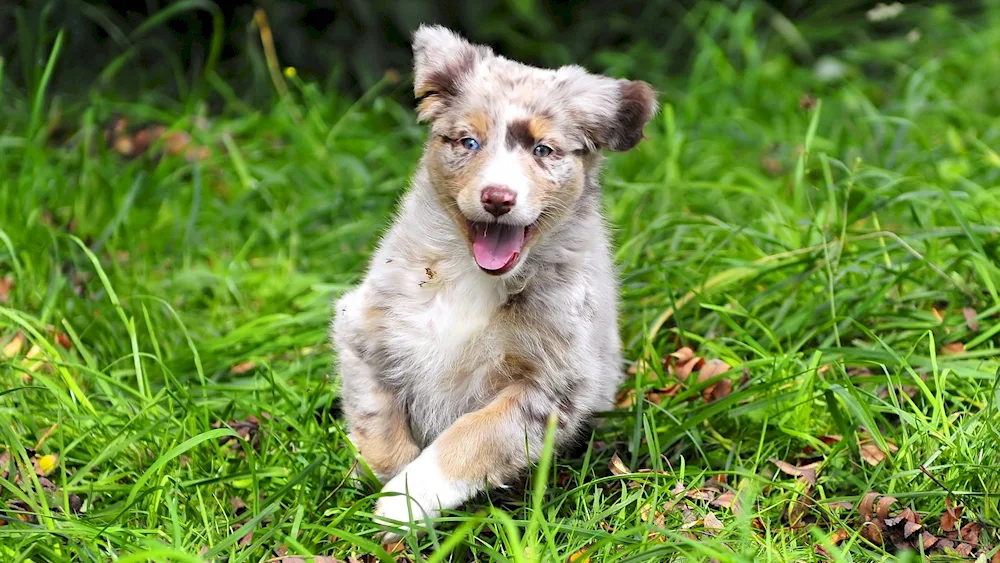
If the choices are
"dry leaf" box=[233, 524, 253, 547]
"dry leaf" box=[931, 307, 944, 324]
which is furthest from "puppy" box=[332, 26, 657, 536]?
"dry leaf" box=[931, 307, 944, 324]

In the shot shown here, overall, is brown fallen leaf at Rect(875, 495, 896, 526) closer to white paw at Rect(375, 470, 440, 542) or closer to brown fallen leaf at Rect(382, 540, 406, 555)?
white paw at Rect(375, 470, 440, 542)

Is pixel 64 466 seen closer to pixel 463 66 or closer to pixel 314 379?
pixel 314 379

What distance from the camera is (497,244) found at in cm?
349

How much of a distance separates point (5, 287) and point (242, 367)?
1185mm

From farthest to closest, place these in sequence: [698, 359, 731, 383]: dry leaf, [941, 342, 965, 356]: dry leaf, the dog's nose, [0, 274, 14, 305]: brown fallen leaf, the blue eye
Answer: [0, 274, 14, 305]: brown fallen leaf < [941, 342, 965, 356]: dry leaf < [698, 359, 731, 383]: dry leaf < the blue eye < the dog's nose

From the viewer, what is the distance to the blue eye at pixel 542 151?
349cm

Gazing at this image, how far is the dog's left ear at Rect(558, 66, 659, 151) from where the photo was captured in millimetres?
3635

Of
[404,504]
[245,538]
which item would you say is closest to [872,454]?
[404,504]

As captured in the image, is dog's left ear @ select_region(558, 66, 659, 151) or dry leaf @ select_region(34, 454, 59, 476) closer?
dog's left ear @ select_region(558, 66, 659, 151)

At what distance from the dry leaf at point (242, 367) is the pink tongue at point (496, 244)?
5.11 ft

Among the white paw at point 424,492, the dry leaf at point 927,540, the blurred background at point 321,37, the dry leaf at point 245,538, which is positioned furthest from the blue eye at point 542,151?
the blurred background at point 321,37

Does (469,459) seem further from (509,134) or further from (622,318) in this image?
(622,318)

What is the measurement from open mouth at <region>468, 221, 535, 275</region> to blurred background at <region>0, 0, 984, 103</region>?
3.36 meters

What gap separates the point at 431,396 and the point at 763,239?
1.99 meters
